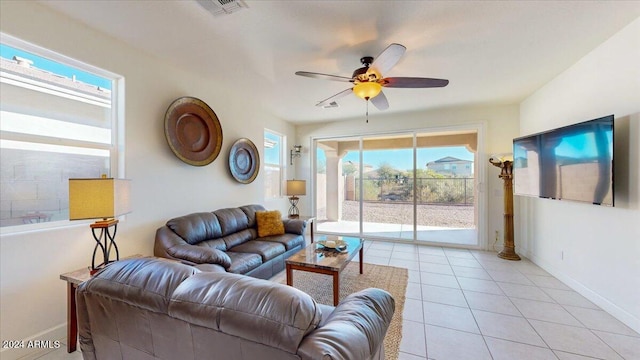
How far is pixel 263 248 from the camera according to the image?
3053mm

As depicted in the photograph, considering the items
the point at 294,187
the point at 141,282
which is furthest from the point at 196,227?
the point at 294,187

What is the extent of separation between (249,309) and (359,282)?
2.53 meters

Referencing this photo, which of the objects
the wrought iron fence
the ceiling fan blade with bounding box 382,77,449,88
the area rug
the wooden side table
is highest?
the ceiling fan blade with bounding box 382,77,449,88

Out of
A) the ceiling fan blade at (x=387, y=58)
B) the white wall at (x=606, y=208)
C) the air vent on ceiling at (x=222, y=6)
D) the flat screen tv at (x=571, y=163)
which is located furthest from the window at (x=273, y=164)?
the white wall at (x=606, y=208)

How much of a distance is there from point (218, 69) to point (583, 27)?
364 cm

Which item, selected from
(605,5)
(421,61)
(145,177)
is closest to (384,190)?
(421,61)

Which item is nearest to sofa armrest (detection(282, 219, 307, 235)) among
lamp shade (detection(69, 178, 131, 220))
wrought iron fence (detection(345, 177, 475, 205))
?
wrought iron fence (detection(345, 177, 475, 205))

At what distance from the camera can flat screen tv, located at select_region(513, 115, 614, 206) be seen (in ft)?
7.47

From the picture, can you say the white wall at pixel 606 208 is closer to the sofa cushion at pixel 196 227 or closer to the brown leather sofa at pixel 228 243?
the brown leather sofa at pixel 228 243

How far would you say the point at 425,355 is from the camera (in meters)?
1.86

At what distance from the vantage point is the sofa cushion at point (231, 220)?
3.23m

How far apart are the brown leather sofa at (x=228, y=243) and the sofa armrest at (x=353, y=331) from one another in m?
1.56

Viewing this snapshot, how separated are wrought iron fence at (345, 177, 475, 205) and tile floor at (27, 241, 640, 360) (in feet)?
5.08

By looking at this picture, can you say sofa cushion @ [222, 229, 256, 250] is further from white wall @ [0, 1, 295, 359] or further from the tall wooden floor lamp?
the tall wooden floor lamp
